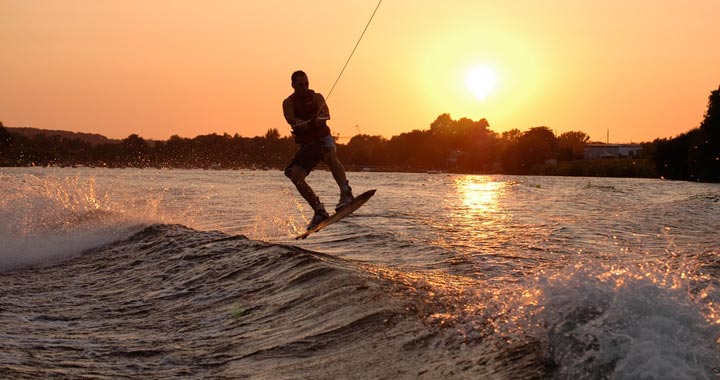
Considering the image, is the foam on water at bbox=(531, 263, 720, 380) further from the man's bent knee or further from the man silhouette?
the man's bent knee

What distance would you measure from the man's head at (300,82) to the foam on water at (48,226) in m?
6.68

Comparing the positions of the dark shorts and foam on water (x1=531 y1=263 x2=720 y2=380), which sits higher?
the dark shorts

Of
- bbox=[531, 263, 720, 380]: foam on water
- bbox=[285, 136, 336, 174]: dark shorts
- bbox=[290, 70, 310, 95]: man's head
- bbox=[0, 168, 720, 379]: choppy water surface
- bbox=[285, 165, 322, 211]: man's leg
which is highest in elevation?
bbox=[290, 70, 310, 95]: man's head

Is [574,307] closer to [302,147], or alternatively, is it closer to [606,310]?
[606,310]

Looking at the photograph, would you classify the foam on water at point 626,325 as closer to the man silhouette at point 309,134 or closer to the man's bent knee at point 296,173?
the man silhouette at point 309,134

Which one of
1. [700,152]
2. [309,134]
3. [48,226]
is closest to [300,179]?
[309,134]

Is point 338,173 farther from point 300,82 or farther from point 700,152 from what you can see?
point 700,152

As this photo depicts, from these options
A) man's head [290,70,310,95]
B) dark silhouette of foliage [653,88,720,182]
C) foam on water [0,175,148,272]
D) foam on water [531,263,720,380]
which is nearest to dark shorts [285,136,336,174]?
man's head [290,70,310,95]

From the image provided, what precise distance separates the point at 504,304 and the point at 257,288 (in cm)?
384

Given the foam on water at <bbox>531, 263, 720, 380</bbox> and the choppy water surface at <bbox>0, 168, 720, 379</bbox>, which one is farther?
the choppy water surface at <bbox>0, 168, 720, 379</bbox>

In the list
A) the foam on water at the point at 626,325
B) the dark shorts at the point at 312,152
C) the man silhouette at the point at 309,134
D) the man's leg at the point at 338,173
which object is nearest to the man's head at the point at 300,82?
the man silhouette at the point at 309,134

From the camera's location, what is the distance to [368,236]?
16.8 m

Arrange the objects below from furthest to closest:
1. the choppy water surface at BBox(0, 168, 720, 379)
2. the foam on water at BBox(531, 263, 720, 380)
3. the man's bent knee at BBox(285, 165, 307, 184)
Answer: the man's bent knee at BBox(285, 165, 307, 184) < the choppy water surface at BBox(0, 168, 720, 379) < the foam on water at BBox(531, 263, 720, 380)

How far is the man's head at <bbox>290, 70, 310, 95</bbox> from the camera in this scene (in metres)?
12.0
